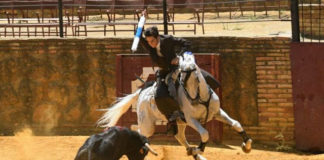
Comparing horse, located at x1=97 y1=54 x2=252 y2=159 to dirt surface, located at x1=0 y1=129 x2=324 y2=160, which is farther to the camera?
dirt surface, located at x1=0 y1=129 x2=324 y2=160

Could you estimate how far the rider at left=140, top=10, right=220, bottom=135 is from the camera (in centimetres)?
1193

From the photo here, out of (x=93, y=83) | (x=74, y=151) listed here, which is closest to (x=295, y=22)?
(x=93, y=83)

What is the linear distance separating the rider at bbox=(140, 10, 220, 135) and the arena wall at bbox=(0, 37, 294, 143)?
10.1 ft

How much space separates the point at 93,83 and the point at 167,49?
465 cm

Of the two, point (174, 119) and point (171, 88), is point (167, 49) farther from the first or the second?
point (174, 119)

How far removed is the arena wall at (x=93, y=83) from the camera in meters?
15.1

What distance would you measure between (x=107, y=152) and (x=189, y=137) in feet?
17.4

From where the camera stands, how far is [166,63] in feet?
39.9

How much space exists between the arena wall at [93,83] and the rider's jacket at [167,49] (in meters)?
3.38

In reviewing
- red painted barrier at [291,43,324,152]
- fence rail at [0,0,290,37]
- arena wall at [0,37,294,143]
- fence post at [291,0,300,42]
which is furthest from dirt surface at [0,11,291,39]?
red painted barrier at [291,43,324,152]

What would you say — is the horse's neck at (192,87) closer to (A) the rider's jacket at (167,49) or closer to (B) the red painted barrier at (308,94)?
(A) the rider's jacket at (167,49)

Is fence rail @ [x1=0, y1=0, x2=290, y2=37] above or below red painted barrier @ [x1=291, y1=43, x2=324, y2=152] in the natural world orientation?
above

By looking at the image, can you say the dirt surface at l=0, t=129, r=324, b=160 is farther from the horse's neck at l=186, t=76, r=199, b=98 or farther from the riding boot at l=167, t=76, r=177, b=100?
the horse's neck at l=186, t=76, r=199, b=98

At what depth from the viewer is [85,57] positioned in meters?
16.4
